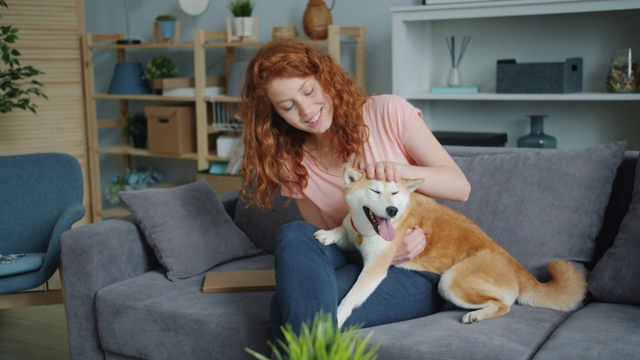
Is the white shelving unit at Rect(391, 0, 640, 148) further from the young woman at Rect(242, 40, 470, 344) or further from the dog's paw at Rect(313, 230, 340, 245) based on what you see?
the dog's paw at Rect(313, 230, 340, 245)

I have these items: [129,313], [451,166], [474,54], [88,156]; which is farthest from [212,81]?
[451,166]

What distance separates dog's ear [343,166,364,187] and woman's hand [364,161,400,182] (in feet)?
0.11

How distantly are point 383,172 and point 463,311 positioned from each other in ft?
1.44

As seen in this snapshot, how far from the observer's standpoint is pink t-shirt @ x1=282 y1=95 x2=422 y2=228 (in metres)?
2.02

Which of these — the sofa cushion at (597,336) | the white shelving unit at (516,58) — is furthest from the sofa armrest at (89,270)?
the white shelving unit at (516,58)

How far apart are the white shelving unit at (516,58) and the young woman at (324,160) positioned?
4.90 ft

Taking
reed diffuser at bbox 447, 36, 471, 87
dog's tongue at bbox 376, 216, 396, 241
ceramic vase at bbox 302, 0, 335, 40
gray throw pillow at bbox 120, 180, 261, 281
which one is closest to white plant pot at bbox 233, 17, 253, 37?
ceramic vase at bbox 302, 0, 335, 40

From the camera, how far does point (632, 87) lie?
3244 mm

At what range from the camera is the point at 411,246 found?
6.26 ft

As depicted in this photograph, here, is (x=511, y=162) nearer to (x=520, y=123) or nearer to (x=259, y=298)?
(x=259, y=298)

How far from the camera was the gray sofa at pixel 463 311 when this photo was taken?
5.69ft

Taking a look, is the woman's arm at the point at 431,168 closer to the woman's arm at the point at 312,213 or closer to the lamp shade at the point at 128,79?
the woman's arm at the point at 312,213

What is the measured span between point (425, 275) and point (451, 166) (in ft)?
0.95

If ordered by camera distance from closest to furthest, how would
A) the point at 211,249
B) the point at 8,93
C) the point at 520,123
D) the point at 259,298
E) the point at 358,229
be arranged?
the point at 358,229 < the point at 259,298 < the point at 211,249 < the point at 520,123 < the point at 8,93
